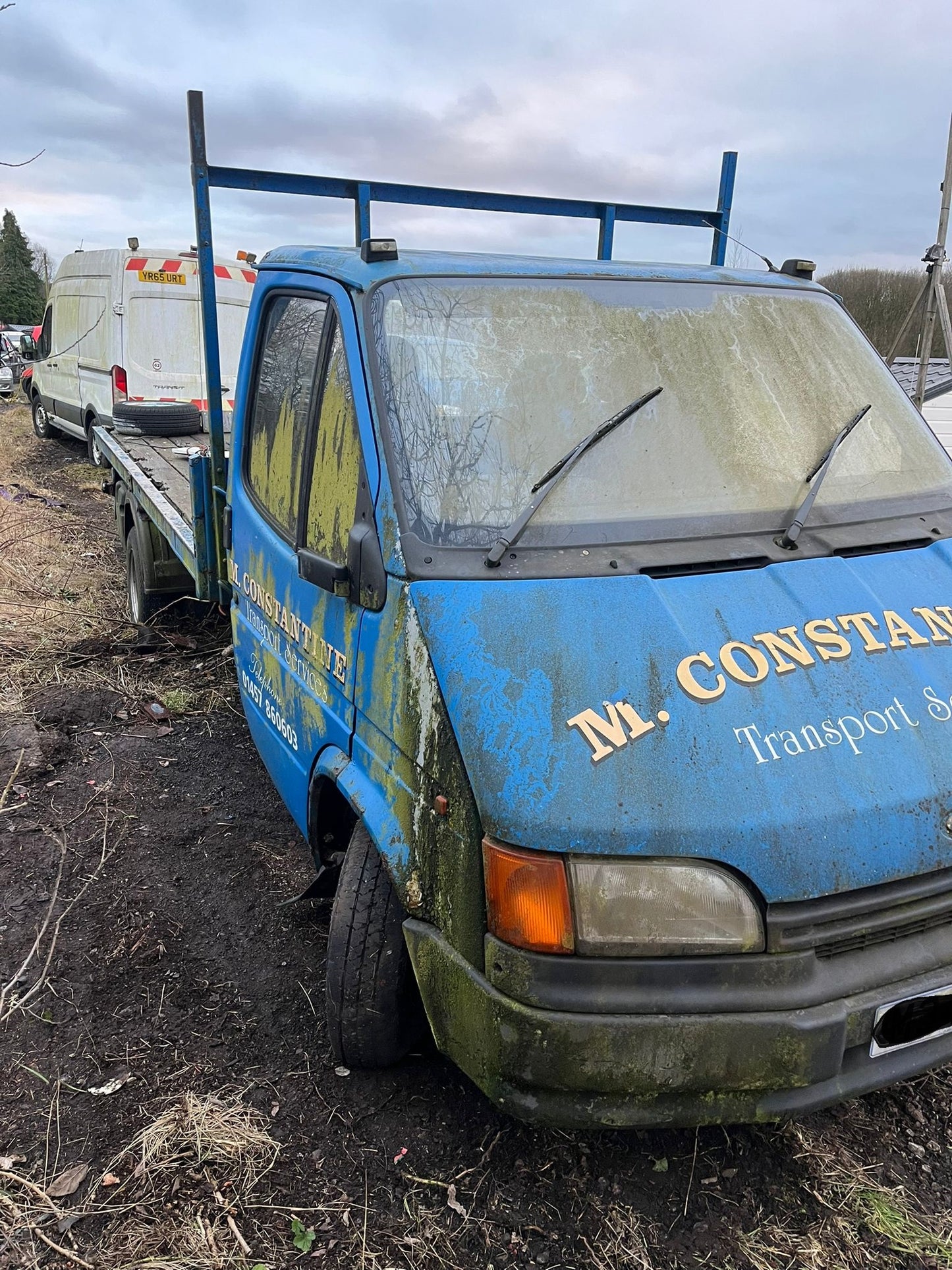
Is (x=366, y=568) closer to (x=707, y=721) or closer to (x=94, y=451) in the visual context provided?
(x=707, y=721)

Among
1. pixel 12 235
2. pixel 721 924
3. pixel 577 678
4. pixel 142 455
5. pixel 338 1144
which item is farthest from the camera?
pixel 12 235

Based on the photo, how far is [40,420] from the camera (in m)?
14.9

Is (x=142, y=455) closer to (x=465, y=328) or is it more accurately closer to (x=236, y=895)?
(x=236, y=895)

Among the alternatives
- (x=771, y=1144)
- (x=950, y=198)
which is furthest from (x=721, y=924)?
(x=950, y=198)

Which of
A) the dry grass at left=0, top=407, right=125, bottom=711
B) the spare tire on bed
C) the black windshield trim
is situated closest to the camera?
the black windshield trim

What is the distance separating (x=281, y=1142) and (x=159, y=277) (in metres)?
9.21

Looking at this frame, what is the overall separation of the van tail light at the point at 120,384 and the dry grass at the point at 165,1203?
8.77m

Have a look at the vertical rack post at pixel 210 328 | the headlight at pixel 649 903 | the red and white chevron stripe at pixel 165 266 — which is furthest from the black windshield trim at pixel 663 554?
the red and white chevron stripe at pixel 165 266

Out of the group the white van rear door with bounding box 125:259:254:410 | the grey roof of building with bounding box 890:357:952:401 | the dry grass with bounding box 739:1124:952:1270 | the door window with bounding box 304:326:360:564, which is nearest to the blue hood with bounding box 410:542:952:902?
the door window with bounding box 304:326:360:564

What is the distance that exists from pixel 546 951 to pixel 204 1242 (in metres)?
1.09

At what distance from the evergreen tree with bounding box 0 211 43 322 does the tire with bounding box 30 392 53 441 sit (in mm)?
34123

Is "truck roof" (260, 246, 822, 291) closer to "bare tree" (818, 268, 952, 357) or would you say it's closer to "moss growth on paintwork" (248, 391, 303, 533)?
"moss growth on paintwork" (248, 391, 303, 533)

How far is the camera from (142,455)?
6508 mm

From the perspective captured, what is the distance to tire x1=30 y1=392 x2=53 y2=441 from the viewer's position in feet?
47.9
